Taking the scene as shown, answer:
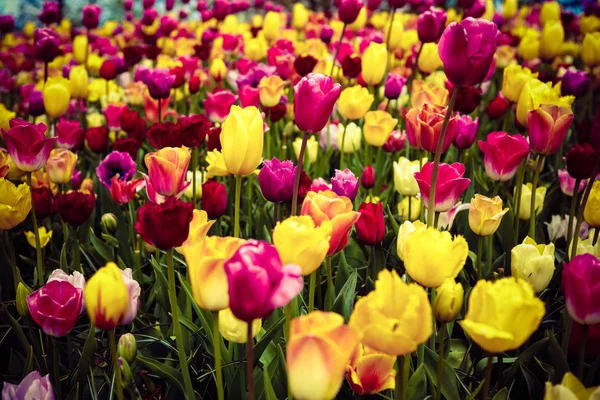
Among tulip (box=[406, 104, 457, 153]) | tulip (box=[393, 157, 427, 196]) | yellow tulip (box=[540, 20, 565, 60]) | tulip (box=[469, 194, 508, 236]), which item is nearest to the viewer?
tulip (box=[469, 194, 508, 236])

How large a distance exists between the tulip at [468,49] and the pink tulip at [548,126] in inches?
17.8

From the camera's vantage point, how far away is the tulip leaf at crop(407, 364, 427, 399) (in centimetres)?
120

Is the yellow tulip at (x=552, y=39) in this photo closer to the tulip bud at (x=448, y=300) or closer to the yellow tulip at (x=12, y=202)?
the tulip bud at (x=448, y=300)

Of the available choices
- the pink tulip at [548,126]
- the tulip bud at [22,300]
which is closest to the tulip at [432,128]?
the pink tulip at [548,126]

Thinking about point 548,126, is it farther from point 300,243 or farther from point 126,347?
point 126,347

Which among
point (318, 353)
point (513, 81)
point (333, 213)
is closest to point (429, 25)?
point (513, 81)

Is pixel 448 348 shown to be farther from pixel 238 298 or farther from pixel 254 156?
pixel 238 298

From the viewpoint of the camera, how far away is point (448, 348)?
150 centimetres

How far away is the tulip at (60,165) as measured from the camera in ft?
6.66

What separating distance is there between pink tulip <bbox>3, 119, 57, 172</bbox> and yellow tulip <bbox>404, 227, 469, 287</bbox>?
1196 mm

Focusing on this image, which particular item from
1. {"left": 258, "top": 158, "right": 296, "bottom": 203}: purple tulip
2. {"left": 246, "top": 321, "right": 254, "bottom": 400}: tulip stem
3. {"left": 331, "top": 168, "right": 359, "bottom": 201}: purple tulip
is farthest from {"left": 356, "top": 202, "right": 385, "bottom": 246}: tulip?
{"left": 246, "top": 321, "right": 254, "bottom": 400}: tulip stem

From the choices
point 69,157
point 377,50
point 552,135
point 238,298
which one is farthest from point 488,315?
point 377,50

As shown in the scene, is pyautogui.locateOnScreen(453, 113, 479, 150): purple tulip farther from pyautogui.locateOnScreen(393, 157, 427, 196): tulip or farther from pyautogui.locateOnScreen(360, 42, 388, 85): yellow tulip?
pyautogui.locateOnScreen(360, 42, 388, 85): yellow tulip

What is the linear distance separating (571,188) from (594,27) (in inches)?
123
